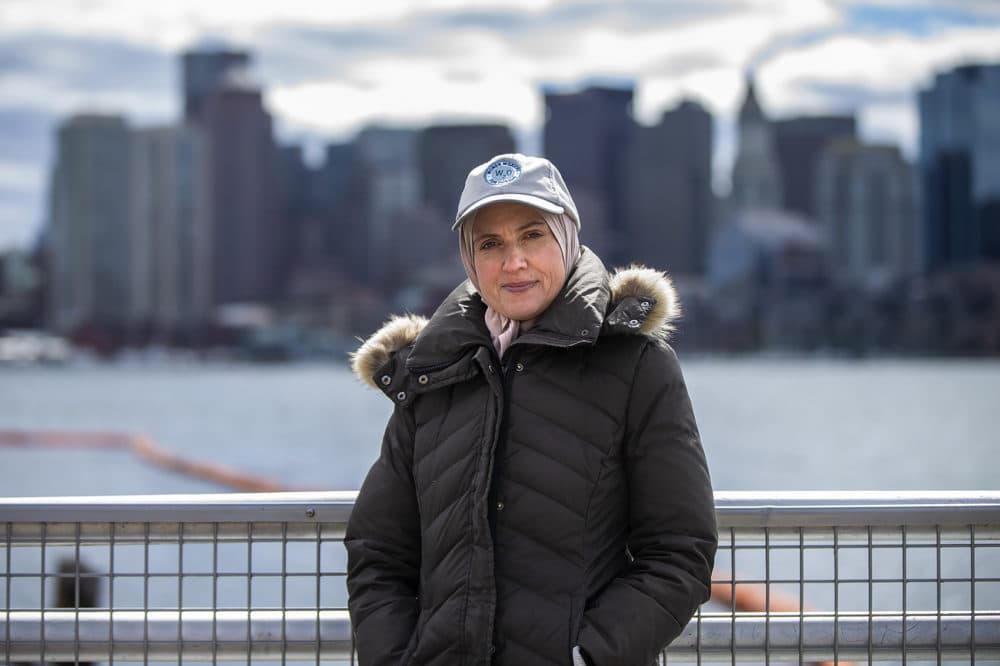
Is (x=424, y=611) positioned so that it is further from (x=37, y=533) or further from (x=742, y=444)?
(x=742, y=444)

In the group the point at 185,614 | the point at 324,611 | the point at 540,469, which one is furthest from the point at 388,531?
the point at 185,614

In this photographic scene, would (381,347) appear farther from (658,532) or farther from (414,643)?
(658,532)

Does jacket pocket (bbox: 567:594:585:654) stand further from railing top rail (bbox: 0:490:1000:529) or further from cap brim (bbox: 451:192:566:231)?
cap brim (bbox: 451:192:566:231)

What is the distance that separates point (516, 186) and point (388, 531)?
0.95 metres

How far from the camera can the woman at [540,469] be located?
281 cm

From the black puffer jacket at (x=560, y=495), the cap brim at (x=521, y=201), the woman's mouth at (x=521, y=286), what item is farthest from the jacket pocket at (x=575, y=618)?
the cap brim at (x=521, y=201)

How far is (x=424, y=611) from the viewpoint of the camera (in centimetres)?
296

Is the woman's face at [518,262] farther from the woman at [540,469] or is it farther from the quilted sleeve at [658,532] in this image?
the quilted sleeve at [658,532]

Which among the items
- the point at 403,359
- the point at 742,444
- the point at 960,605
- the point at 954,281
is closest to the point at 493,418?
the point at 403,359

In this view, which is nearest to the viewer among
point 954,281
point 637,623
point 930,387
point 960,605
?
point 637,623

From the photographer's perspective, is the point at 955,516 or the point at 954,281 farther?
the point at 954,281

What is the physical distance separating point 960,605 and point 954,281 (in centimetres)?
17979

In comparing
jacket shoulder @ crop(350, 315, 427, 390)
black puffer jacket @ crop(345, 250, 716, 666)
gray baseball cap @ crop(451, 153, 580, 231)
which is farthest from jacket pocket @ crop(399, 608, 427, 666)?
gray baseball cap @ crop(451, 153, 580, 231)

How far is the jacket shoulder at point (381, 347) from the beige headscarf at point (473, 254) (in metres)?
0.23
